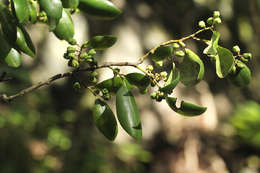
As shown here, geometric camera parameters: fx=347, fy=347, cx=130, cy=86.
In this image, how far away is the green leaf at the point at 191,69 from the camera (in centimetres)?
67

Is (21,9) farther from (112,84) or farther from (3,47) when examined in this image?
(112,84)

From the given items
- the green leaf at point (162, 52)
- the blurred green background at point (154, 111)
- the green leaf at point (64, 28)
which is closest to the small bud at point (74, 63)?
the green leaf at point (64, 28)

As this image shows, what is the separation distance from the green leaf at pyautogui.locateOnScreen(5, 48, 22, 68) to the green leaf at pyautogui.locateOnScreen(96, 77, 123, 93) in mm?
185

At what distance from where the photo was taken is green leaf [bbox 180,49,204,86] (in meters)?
0.67

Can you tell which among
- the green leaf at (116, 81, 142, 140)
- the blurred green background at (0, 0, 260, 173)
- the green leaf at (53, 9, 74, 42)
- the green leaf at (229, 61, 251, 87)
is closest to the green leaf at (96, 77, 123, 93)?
the green leaf at (116, 81, 142, 140)

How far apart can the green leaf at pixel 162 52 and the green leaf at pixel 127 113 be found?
9 cm

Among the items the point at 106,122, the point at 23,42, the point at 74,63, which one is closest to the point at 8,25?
the point at 23,42

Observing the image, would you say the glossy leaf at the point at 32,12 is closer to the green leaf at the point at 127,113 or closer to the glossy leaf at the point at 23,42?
the glossy leaf at the point at 23,42

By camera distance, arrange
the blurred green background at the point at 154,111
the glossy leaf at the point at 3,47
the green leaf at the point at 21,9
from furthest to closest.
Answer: the blurred green background at the point at 154,111 → the glossy leaf at the point at 3,47 → the green leaf at the point at 21,9

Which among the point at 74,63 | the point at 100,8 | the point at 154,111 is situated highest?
the point at 100,8

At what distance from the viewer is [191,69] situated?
2.26ft

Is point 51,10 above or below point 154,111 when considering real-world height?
above

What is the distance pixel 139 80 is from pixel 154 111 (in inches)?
125

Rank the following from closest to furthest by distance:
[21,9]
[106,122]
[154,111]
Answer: [21,9], [106,122], [154,111]
